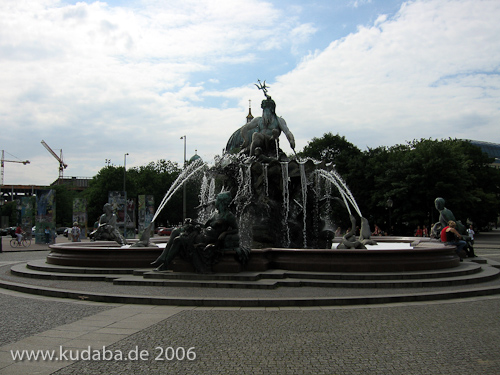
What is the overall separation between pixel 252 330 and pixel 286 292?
2927 millimetres

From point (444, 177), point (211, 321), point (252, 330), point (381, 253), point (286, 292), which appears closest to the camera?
point (252, 330)

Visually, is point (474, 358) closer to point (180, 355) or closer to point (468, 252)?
point (180, 355)

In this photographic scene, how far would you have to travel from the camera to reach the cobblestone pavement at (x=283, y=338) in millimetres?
5391

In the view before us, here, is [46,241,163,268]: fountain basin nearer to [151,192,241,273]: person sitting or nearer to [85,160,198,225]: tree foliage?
[151,192,241,273]: person sitting

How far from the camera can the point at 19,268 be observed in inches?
553

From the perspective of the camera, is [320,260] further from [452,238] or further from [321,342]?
[452,238]

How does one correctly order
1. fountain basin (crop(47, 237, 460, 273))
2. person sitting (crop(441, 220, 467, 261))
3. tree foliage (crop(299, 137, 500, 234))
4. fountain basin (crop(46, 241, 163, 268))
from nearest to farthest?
fountain basin (crop(47, 237, 460, 273)) → fountain basin (crop(46, 241, 163, 268)) → person sitting (crop(441, 220, 467, 261)) → tree foliage (crop(299, 137, 500, 234))

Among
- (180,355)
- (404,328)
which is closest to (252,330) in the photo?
(180,355)

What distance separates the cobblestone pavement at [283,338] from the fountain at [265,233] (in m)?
2.59

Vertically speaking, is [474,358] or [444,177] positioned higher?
[444,177]

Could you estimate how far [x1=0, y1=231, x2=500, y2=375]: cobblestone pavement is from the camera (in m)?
5.39

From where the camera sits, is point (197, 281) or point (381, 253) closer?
point (197, 281)

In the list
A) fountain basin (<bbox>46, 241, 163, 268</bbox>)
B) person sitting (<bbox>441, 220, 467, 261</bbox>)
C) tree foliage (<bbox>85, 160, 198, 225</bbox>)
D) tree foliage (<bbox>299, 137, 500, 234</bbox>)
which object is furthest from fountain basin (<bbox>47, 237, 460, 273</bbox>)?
tree foliage (<bbox>85, 160, 198, 225</bbox>)

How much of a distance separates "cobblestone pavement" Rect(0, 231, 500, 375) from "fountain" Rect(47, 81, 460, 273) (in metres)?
2.59
